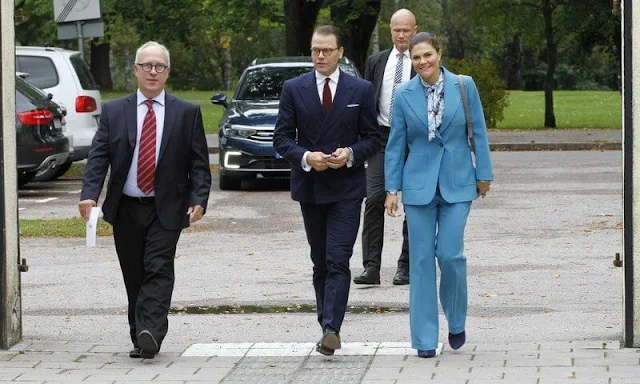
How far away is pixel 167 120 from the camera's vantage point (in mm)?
8188

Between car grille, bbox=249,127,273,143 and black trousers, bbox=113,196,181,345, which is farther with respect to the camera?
car grille, bbox=249,127,273,143

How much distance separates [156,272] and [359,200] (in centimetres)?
124

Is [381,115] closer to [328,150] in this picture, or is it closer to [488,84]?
[328,150]

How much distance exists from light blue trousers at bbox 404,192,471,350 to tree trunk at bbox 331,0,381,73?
24.3 m

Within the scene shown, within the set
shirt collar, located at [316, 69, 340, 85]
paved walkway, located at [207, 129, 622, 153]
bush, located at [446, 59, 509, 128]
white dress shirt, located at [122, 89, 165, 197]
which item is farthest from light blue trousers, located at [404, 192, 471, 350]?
bush, located at [446, 59, 509, 128]

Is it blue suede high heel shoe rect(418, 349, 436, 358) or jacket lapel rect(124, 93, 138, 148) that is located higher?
jacket lapel rect(124, 93, 138, 148)

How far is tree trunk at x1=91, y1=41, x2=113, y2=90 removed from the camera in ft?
227

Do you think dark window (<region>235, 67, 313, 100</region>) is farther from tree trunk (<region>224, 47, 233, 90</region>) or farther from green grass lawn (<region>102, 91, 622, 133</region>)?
tree trunk (<region>224, 47, 233, 90</region>)

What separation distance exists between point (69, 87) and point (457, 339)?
15.0m

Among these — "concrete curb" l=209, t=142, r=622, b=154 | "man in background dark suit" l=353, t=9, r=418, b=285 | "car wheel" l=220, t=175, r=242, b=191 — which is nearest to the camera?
"man in background dark suit" l=353, t=9, r=418, b=285

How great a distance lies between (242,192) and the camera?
65.3 ft

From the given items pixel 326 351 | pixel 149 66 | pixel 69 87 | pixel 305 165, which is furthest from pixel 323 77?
pixel 69 87

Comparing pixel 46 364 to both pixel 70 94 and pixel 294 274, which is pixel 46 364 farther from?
pixel 70 94

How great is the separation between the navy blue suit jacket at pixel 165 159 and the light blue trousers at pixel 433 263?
3.95 ft
